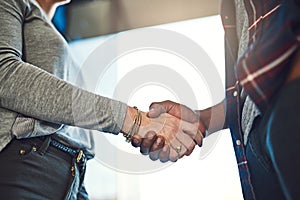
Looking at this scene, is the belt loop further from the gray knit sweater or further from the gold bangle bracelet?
the gold bangle bracelet

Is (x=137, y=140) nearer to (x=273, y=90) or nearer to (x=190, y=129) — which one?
(x=190, y=129)

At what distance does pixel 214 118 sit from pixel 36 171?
46 cm

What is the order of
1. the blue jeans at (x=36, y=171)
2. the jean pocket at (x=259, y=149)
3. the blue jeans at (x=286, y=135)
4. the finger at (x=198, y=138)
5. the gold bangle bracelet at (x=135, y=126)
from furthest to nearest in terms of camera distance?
the finger at (x=198, y=138) < the gold bangle bracelet at (x=135, y=126) < the blue jeans at (x=36, y=171) < the jean pocket at (x=259, y=149) < the blue jeans at (x=286, y=135)

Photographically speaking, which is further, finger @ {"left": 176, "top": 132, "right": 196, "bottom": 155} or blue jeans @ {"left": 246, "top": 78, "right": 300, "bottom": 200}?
finger @ {"left": 176, "top": 132, "right": 196, "bottom": 155}

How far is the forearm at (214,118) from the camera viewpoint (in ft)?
2.92

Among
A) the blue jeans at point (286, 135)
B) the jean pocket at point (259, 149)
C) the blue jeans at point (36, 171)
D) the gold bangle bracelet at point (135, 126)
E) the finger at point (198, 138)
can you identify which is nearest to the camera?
the blue jeans at point (286, 135)

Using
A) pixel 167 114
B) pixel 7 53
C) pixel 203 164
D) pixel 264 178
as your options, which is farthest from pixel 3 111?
pixel 203 164

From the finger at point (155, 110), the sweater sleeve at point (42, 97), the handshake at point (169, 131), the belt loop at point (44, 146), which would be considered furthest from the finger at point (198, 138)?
the belt loop at point (44, 146)

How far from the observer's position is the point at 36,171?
71 centimetres

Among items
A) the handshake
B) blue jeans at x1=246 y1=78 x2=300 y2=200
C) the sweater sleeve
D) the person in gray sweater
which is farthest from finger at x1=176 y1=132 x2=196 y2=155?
blue jeans at x1=246 y1=78 x2=300 y2=200

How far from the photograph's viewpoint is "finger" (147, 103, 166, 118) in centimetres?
87

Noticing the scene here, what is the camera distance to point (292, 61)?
0.41m

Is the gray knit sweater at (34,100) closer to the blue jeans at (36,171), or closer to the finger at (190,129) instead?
the blue jeans at (36,171)

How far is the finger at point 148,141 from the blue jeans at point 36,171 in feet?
0.52
